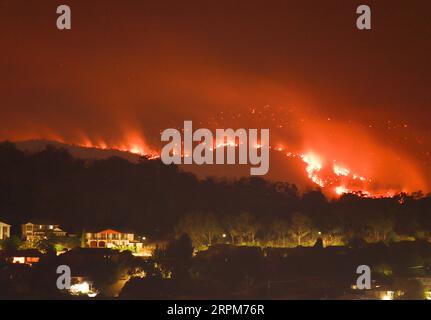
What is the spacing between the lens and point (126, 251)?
29500mm

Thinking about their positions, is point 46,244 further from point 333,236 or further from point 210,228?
point 333,236

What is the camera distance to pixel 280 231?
32.4 meters

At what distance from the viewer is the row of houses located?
32312mm

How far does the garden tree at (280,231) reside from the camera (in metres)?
32.0

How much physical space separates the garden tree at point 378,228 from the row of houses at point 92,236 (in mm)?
8392

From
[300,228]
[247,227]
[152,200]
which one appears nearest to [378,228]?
[300,228]

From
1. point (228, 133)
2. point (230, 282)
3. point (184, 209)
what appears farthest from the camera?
point (184, 209)

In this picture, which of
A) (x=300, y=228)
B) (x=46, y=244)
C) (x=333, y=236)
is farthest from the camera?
(x=333, y=236)

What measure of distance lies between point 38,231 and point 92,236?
79.3 inches

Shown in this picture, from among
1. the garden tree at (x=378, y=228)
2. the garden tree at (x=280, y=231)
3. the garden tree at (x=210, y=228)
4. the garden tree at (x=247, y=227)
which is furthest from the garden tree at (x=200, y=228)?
the garden tree at (x=378, y=228)
